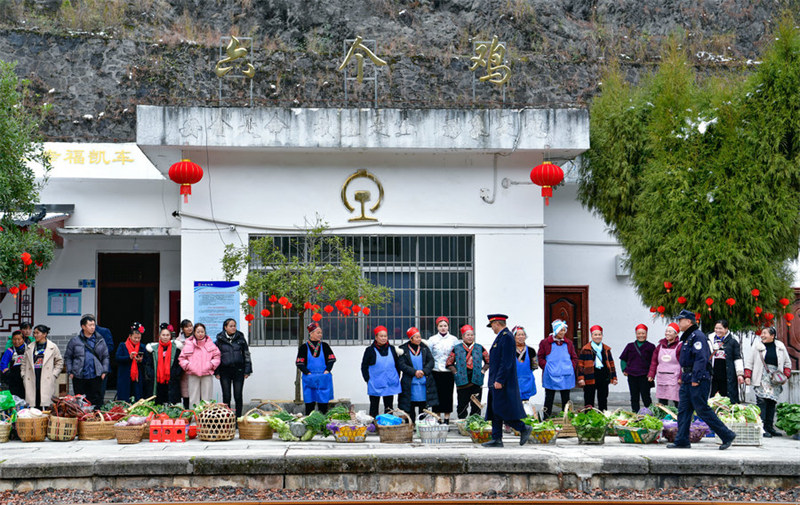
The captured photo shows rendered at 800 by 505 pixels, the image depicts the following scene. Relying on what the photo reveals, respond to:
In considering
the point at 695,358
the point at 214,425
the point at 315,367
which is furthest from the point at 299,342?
the point at 695,358

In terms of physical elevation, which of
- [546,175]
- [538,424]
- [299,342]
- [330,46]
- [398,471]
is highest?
[330,46]

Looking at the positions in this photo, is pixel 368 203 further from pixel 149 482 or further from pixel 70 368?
pixel 149 482

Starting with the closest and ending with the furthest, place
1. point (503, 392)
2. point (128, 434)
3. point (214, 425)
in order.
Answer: point (503, 392)
point (128, 434)
point (214, 425)

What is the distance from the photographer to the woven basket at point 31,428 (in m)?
10.5

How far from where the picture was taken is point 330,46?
27.7 m

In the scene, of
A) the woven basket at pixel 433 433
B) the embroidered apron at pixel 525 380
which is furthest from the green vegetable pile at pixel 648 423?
the woven basket at pixel 433 433

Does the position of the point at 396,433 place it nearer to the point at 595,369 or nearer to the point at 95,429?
the point at 95,429

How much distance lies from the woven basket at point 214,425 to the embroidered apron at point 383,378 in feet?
6.85

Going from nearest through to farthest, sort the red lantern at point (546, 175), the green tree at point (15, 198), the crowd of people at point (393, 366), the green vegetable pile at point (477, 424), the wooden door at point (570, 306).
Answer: the green vegetable pile at point (477, 424), the crowd of people at point (393, 366), the green tree at point (15, 198), the red lantern at point (546, 175), the wooden door at point (570, 306)

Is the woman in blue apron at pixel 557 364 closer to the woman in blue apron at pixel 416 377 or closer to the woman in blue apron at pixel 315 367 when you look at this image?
the woman in blue apron at pixel 416 377

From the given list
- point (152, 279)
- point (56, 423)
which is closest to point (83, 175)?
point (152, 279)

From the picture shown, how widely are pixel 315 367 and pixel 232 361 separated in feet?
3.96

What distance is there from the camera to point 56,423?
10.5 meters

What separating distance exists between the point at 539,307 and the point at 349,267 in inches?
141
